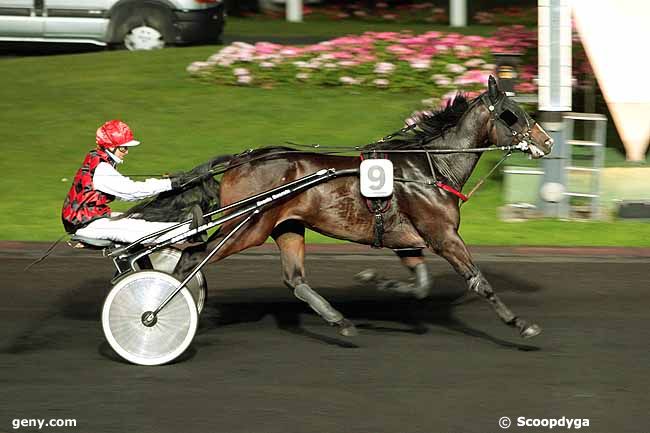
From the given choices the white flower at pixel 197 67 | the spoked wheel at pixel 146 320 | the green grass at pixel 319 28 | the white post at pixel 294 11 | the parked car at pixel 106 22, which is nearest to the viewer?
the spoked wheel at pixel 146 320

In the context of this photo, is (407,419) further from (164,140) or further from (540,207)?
(164,140)

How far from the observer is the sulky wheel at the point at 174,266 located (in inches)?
323

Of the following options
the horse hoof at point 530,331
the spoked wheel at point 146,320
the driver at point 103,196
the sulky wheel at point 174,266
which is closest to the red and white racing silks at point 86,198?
the driver at point 103,196

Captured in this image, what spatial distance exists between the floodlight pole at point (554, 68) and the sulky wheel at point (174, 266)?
4.56 meters

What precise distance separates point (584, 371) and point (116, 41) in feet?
39.6

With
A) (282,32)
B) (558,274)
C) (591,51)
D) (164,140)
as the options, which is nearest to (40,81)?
(164,140)

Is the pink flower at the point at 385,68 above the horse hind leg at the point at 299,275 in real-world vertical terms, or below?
above

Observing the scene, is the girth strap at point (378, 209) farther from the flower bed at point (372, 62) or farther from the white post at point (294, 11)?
the white post at point (294, 11)

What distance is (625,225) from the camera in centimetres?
1161

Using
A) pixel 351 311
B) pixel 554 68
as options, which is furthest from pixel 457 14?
pixel 351 311

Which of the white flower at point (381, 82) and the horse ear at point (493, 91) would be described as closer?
the horse ear at point (493, 91)

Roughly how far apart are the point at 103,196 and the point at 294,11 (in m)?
16.3

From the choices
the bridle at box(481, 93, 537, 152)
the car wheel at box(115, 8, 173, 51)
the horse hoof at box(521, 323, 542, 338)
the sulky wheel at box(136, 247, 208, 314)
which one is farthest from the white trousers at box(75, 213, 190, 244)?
the car wheel at box(115, 8, 173, 51)

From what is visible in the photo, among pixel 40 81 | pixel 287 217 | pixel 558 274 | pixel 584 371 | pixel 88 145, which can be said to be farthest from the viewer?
pixel 40 81
